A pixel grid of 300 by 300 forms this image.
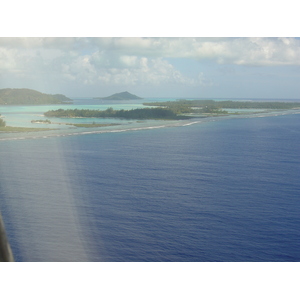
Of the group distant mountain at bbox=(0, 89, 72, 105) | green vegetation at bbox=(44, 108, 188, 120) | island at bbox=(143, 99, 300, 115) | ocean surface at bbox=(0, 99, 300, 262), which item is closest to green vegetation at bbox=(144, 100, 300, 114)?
island at bbox=(143, 99, 300, 115)

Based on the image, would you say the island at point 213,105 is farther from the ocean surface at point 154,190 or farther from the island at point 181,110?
the ocean surface at point 154,190

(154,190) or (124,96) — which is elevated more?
(124,96)

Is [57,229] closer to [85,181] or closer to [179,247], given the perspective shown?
[179,247]

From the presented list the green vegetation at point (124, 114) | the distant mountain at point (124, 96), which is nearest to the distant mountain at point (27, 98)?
the green vegetation at point (124, 114)

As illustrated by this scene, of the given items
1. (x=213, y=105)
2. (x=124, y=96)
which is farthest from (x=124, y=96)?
(x=213, y=105)

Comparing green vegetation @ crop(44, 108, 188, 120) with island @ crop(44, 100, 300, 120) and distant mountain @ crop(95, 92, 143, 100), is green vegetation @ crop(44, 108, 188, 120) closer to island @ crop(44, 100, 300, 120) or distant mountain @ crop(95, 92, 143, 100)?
island @ crop(44, 100, 300, 120)

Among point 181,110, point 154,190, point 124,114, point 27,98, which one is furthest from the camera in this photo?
point 181,110

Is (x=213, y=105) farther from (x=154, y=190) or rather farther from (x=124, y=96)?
(x=154, y=190)
